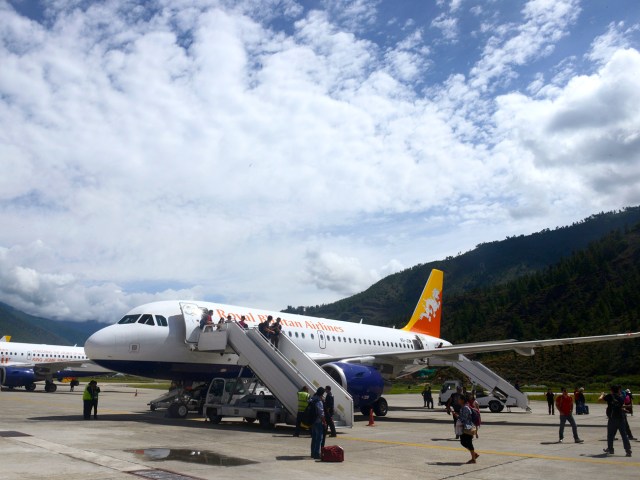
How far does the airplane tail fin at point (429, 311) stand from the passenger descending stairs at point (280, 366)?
18.0 m

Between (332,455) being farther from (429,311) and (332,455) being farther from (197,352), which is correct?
(429,311)

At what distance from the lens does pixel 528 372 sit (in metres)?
75.6

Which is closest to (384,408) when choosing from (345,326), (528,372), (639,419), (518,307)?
(345,326)

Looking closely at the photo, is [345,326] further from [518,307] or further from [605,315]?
[518,307]

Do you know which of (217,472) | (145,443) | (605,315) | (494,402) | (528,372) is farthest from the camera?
(605,315)

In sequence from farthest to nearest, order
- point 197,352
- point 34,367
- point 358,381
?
point 34,367, point 197,352, point 358,381

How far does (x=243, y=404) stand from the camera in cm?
1847

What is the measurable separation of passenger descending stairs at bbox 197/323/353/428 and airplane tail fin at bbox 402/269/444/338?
1804 centimetres

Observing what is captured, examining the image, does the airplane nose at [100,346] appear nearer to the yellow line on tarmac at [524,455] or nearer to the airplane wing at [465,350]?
the airplane wing at [465,350]

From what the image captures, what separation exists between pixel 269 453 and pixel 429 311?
2586 cm

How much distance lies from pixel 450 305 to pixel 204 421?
150m

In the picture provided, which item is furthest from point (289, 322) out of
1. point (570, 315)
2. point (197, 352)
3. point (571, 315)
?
point (571, 315)

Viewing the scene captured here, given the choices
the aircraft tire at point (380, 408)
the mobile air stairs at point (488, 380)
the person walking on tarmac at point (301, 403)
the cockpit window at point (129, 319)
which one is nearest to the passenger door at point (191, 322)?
the cockpit window at point (129, 319)

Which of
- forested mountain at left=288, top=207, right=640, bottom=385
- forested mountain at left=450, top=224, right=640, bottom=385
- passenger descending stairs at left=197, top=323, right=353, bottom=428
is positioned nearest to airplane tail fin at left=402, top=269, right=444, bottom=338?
passenger descending stairs at left=197, top=323, right=353, bottom=428
